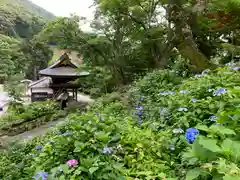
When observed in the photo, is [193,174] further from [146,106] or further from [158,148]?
[146,106]

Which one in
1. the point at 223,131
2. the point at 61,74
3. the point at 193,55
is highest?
the point at 193,55

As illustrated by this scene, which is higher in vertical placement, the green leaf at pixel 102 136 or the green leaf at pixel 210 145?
the green leaf at pixel 210 145

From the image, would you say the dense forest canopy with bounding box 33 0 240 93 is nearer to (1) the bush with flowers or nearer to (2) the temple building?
(2) the temple building

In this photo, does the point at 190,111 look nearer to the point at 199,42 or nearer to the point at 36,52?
the point at 199,42

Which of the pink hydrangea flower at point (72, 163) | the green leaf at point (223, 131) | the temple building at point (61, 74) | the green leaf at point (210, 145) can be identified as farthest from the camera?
the temple building at point (61, 74)

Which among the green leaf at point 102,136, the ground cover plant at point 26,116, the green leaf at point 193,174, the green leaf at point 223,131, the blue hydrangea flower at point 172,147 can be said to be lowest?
the ground cover plant at point 26,116

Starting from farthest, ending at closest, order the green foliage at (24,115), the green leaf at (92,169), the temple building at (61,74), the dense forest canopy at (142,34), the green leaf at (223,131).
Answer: the temple building at (61,74) → the green foliage at (24,115) → the dense forest canopy at (142,34) → the green leaf at (92,169) → the green leaf at (223,131)

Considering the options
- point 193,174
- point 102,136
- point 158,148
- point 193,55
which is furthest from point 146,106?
point 193,55

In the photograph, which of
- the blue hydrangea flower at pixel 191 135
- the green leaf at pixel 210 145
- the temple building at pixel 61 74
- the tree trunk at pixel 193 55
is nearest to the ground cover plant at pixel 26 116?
the temple building at pixel 61 74

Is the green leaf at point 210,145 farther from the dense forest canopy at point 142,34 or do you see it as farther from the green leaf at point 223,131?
the dense forest canopy at point 142,34

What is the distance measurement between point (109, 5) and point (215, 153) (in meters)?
7.97

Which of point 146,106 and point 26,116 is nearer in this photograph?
point 146,106

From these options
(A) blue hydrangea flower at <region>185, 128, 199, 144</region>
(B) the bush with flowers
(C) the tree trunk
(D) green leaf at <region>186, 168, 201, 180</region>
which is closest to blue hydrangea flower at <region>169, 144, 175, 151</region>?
(B) the bush with flowers

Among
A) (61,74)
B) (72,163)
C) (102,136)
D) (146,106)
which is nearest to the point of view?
(72,163)
